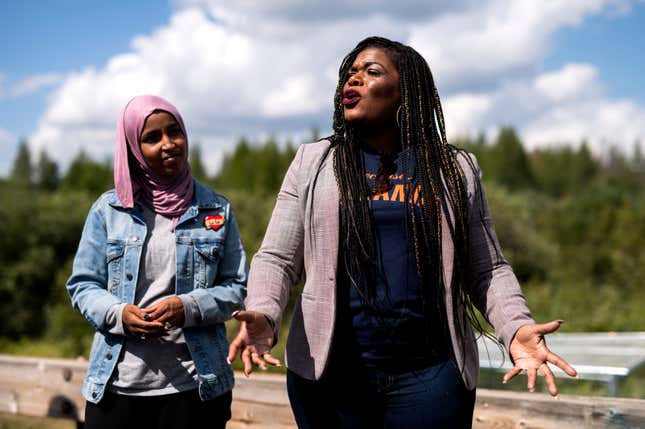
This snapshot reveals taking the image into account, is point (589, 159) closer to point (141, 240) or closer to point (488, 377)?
point (488, 377)

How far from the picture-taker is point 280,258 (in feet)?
6.97

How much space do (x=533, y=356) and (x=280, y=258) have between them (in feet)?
2.61

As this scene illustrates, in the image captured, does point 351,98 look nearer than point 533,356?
No

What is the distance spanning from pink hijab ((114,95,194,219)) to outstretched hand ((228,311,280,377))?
837 mm

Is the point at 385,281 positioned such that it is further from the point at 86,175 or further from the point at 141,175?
the point at 86,175

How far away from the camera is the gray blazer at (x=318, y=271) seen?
205 cm

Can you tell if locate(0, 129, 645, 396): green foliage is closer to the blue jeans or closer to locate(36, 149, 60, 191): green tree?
the blue jeans

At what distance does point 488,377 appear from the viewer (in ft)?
22.4

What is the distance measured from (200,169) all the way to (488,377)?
6641 centimetres

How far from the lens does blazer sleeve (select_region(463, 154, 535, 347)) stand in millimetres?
2104

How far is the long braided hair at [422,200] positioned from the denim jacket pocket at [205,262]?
25.2 inches

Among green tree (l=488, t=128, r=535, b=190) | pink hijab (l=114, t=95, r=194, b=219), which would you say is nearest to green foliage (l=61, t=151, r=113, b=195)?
green tree (l=488, t=128, r=535, b=190)

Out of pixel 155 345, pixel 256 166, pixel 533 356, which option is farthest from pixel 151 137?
pixel 256 166

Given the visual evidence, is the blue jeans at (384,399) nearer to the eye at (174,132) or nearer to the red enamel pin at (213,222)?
the red enamel pin at (213,222)
